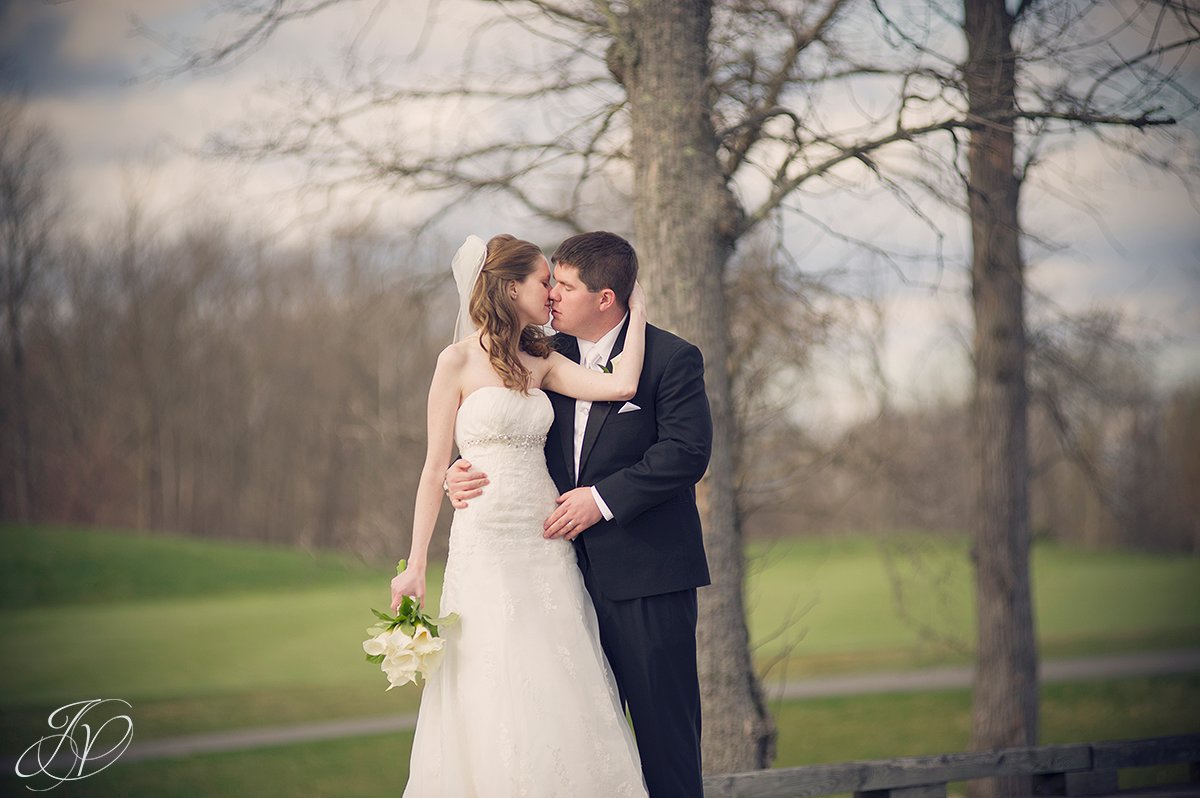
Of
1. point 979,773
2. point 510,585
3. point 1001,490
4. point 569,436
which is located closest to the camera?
point 510,585

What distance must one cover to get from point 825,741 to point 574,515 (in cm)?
847

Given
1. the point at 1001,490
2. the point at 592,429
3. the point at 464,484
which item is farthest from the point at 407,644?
the point at 1001,490

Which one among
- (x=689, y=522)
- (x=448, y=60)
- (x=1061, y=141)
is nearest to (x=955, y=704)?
(x=1061, y=141)

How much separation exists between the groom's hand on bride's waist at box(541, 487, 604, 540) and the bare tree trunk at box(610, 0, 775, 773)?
1572mm

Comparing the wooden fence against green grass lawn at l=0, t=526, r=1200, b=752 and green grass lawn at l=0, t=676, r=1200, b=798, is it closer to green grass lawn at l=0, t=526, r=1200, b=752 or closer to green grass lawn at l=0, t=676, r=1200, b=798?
green grass lawn at l=0, t=526, r=1200, b=752

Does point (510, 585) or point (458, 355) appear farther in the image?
point (458, 355)

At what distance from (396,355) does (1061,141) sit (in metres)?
25.7

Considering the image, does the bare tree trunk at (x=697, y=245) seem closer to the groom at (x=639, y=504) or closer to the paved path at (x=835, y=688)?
the groom at (x=639, y=504)

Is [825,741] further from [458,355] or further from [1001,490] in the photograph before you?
[458,355]

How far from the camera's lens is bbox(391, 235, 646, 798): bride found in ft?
12.8

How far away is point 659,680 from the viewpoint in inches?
161

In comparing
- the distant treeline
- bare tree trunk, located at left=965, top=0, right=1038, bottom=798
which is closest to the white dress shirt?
bare tree trunk, located at left=965, top=0, right=1038, bottom=798

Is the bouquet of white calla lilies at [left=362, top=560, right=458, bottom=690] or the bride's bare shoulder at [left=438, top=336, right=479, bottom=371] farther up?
the bride's bare shoulder at [left=438, top=336, right=479, bottom=371]

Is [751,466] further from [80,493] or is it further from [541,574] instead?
[80,493]
